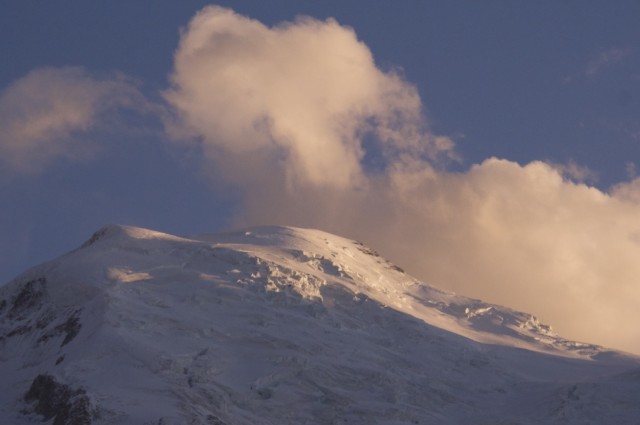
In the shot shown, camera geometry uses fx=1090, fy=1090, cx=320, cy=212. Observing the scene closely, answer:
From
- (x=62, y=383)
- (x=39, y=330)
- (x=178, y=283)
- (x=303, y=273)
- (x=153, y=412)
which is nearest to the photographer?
(x=153, y=412)

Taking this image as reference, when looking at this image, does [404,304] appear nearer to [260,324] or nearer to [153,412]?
[260,324]

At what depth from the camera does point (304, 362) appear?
61.2 metres

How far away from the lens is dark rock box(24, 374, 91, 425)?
162 feet

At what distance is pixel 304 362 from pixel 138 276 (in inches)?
570

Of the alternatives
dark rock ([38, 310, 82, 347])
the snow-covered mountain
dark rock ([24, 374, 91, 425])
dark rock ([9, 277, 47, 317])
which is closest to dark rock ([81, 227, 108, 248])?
the snow-covered mountain

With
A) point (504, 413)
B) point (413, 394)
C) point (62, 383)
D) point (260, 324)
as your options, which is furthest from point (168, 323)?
point (504, 413)

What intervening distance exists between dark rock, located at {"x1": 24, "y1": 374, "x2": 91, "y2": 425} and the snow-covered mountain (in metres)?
0.08

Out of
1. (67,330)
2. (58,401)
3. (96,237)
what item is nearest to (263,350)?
(67,330)

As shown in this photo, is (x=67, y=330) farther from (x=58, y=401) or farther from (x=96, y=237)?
(x=96, y=237)

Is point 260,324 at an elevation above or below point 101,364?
above

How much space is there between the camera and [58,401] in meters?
52.3

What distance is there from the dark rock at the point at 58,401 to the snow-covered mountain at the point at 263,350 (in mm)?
84

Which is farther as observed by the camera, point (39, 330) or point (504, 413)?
point (39, 330)

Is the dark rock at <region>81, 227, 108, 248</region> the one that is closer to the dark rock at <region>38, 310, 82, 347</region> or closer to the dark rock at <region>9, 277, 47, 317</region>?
the dark rock at <region>9, 277, 47, 317</region>
